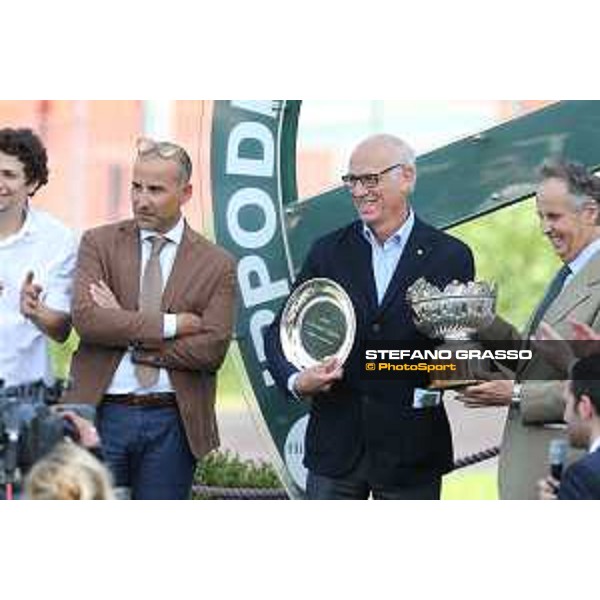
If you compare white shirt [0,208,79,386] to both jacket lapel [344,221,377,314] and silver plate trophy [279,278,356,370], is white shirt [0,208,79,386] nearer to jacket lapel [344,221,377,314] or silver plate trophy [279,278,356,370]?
silver plate trophy [279,278,356,370]

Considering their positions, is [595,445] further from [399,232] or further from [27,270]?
[27,270]

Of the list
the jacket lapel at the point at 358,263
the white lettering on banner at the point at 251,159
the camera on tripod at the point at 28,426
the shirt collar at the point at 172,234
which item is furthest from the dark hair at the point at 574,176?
the camera on tripod at the point at 28,426

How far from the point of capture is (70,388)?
21.8 feet

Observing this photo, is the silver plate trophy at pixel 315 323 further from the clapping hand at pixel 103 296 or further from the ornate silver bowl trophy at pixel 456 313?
the clapping hand at pixel 103 296

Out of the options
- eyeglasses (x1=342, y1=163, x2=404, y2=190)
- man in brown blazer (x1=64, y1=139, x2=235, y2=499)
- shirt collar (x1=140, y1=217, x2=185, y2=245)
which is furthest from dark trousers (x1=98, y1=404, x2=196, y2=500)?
eyeglasses (x1=342, y1=163, x2=404, y2=190)

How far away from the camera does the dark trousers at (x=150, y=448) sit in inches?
262

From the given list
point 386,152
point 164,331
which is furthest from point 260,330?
point 386,152

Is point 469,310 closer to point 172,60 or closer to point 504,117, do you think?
point 504,117

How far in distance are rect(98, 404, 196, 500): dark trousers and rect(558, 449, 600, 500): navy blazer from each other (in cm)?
135

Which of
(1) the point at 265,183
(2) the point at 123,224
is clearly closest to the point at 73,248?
(2) the point at 123,224

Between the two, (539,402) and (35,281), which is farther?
(35,281)

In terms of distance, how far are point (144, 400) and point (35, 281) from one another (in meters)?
0.59

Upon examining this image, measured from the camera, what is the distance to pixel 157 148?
21.7 ft

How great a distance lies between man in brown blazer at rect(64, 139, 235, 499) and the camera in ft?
21.7
